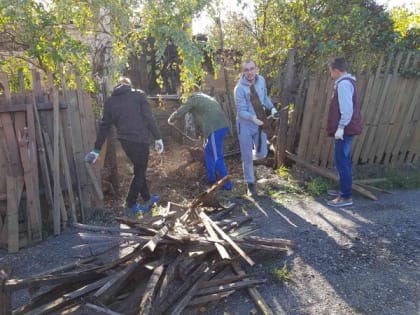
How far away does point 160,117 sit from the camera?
1045 centimetres

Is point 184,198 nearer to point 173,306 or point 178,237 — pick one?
point 178,237

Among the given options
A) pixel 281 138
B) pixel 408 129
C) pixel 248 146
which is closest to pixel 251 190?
pixel 248 146

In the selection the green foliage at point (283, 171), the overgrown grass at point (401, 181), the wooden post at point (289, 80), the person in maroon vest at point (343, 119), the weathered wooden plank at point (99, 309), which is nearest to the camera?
the weathered wooden plank at point (99, 309)

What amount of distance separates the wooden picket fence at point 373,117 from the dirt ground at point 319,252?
3.05 ft

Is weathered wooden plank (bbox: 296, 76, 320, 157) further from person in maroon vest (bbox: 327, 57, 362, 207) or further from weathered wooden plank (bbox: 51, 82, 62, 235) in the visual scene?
weathered wooden plank (bbox: 51, 82, 62, 235)

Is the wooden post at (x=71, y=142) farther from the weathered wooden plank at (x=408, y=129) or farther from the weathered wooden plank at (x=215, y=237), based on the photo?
the weathered wooden plank at (x=408, y=129)

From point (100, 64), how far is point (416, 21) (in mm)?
6689

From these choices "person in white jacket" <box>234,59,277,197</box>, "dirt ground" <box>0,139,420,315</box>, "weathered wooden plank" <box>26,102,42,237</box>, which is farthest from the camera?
"person in white jacket" <box>234,59,277,197</box>

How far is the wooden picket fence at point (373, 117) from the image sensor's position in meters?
6.20

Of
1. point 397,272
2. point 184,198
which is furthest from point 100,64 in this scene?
→ point 397,272

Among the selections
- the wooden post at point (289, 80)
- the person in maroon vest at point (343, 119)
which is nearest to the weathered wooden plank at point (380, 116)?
the wooden post at point (289, 80)

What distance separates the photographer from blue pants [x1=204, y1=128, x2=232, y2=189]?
600cm

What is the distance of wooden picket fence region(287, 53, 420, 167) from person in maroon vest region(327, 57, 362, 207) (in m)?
1.33

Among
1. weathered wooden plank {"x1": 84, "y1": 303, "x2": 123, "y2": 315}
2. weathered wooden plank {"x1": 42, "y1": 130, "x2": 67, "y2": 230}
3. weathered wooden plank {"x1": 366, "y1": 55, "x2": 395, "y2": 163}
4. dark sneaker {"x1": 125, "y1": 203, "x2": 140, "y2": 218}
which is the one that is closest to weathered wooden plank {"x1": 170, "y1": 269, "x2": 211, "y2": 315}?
weathered wooden plank {"x1": 84, "y1": 303, "x2": 123, "y2": 315}
